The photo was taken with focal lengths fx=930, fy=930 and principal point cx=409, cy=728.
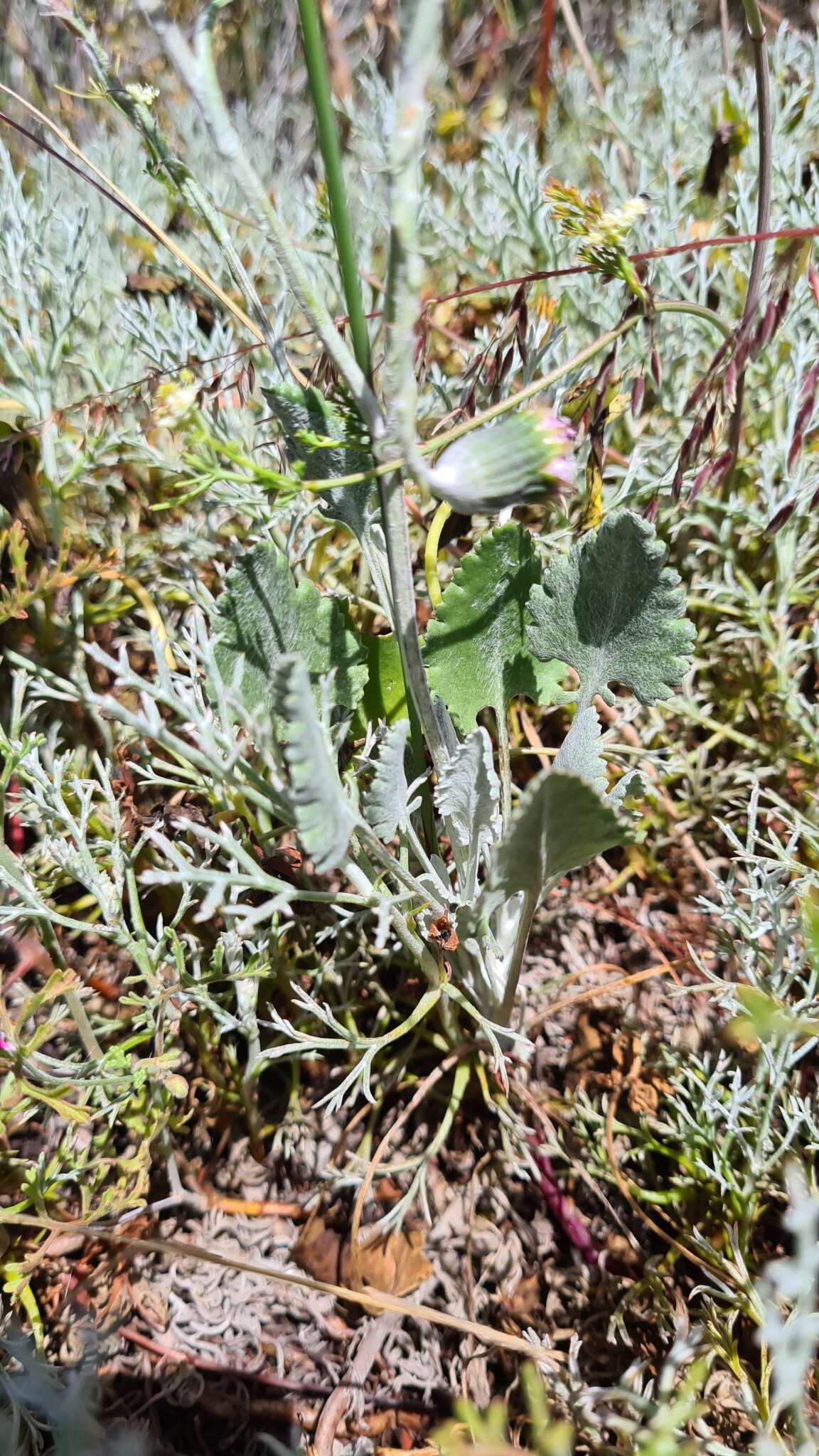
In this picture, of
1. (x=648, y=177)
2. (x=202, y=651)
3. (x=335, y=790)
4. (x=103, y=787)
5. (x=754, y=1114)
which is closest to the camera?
(x=335, y=790)

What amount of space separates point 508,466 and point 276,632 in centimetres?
36

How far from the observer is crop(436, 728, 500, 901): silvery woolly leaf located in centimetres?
80

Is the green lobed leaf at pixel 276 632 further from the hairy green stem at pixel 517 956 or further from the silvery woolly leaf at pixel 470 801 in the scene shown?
the hairy green stem at pixel 517 956

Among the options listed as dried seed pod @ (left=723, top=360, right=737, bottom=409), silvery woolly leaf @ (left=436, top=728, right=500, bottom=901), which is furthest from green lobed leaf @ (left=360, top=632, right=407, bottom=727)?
dried seed pod @ (left=723, top=360, right=737, bottom=409)

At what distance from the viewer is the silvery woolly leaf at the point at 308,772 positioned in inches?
24.0

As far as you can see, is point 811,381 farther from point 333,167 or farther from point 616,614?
point 333,167

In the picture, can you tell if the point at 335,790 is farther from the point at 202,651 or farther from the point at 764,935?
the point at 764,935

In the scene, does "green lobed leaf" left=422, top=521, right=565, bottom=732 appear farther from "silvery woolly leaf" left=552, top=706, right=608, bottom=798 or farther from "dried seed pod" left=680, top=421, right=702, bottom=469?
"dried seed pod" left=680, top=421, right=702, bottom=469

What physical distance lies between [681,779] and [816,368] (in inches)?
21.7

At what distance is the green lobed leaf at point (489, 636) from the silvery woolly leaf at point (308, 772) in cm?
28

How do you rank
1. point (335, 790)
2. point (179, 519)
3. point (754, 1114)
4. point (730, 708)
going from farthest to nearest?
point (179, 519) < point (730, 708) < point (754, 1114) < point (335, 790)

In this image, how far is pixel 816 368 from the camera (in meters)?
1.08

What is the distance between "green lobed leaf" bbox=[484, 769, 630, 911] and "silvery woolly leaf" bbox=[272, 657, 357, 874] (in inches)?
5.3

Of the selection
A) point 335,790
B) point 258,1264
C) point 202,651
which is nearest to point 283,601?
point 202,651
